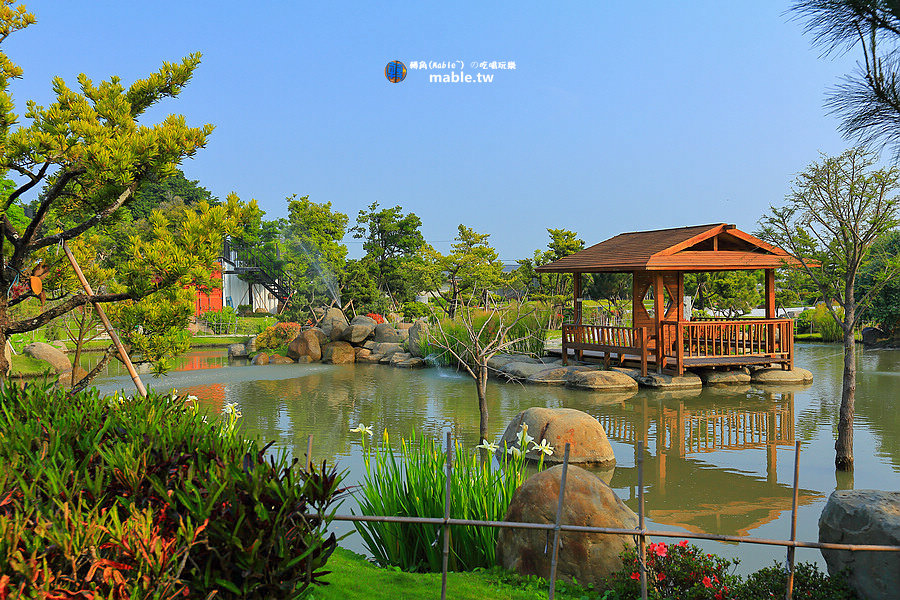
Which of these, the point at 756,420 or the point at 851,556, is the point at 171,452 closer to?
the point at 851,556

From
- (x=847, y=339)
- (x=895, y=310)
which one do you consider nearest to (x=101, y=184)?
(x=847, y=339)

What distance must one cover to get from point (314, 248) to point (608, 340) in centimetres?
1667

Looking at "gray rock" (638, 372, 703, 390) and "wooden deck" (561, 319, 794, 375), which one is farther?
"wooden deck" (561, 319, 794, 375)

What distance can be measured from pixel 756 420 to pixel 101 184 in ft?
29.9

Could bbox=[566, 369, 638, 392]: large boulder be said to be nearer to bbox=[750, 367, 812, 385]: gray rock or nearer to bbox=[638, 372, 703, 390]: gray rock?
bbox=[638, 372, 703, 390]: gray rock

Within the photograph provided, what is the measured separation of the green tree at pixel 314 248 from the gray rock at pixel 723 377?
15.4 metres

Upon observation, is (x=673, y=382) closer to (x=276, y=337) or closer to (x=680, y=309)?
(x=680, y=309)

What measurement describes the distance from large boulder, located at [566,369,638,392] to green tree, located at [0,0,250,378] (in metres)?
9.02

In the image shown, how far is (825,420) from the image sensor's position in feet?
31.9

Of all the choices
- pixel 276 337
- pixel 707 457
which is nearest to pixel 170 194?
pixel 276 337

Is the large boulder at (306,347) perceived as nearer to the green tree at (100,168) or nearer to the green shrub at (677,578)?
the green tree at (100,168)

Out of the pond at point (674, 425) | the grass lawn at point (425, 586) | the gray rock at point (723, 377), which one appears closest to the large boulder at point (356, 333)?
the pond at point (674, 425)

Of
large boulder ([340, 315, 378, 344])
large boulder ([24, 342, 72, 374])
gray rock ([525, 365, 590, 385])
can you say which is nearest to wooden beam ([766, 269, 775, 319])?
gray rock ([525, 365, 590, 385])

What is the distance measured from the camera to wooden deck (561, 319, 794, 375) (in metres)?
13.4
